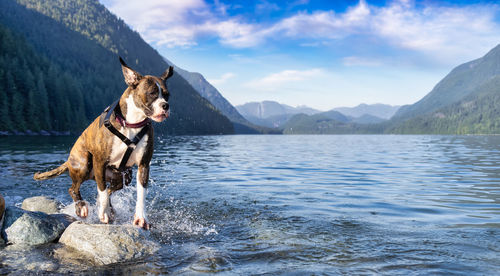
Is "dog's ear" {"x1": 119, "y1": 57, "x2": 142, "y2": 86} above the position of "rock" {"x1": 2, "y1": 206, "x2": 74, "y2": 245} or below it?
above

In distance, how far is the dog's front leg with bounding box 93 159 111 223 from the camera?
21.0 ft

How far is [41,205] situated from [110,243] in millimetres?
4637

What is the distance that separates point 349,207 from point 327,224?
248cm

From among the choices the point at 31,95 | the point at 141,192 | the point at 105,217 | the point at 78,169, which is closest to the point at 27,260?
the point at 105,217

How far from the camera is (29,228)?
702cm

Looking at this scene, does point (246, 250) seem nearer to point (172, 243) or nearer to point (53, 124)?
point (172, 243)

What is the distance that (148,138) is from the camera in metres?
6.21

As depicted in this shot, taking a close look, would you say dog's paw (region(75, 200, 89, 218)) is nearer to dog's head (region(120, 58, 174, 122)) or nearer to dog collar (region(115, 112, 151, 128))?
dog collar (region(115, 112, 151, 128))

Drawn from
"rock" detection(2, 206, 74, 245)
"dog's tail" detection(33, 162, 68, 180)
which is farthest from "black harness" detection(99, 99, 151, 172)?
"rock" detection(2, 206, 74, 245)

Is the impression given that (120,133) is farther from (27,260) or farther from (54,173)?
(54,173)

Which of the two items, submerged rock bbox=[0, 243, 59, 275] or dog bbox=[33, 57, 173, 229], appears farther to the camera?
dog bbox=[33, 57, 173, 229]

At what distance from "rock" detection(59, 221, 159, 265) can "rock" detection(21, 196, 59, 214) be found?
3227 millimetres

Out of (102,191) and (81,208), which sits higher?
(102,191)

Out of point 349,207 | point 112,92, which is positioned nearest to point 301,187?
point 349,207
